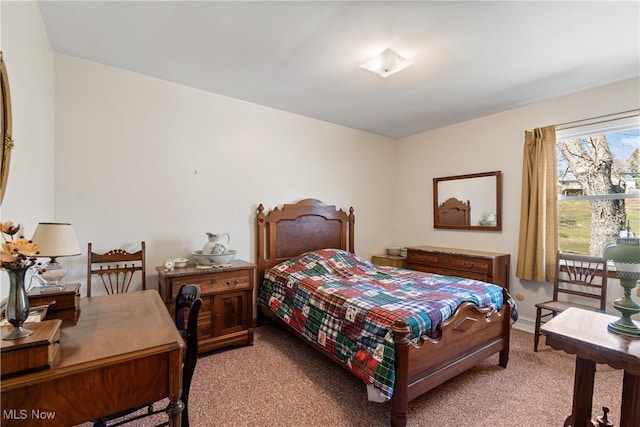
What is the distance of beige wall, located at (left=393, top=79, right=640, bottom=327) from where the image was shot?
9.65ft

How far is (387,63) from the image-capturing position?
2.35 m

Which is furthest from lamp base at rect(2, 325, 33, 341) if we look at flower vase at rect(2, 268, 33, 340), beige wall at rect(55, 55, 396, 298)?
beige wall at rect(55, 55, 396, 298)

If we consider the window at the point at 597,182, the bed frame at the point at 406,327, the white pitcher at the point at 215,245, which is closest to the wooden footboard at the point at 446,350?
the bed frame at the point at 406,327

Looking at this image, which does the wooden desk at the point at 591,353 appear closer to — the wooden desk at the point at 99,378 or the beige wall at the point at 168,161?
the wooden desk at the point at 99,378

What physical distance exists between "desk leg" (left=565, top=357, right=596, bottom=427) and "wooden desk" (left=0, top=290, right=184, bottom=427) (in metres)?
1.89

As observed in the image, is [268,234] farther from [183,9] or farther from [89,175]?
[183,9]

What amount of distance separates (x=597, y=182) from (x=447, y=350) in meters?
2.64

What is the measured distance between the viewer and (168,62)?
2.50 m

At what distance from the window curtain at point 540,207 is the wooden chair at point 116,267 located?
156 inches

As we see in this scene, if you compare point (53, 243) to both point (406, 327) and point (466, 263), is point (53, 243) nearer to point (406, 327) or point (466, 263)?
point (406, 327)

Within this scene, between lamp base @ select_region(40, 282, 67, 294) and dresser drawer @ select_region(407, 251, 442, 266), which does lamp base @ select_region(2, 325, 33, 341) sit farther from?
dresser drawer @ select_region(407, 251, 442, 266)

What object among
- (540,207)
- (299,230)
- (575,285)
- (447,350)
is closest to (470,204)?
(540,207)

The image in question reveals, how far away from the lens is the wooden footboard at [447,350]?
168cm

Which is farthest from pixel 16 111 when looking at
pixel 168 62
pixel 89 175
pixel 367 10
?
pixel 367 10
